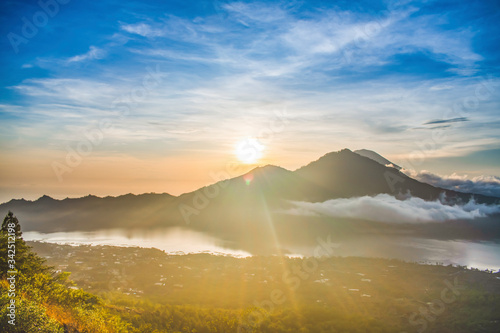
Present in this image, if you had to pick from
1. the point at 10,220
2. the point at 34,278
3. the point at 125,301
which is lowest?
the point at 125,301

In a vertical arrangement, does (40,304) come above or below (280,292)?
above

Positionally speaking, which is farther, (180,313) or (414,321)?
(414,321)

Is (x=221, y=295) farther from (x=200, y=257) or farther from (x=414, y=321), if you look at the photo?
(x=200, y=257)

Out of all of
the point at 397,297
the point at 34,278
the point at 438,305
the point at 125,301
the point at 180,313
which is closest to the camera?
the point at 34,278

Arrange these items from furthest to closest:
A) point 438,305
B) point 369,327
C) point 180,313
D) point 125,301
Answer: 1. point 438,305
2. point 125,301
3. point 369,327
4. point 180,313

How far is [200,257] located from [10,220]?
258 feet

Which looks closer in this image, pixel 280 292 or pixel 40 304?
pixel 40 304

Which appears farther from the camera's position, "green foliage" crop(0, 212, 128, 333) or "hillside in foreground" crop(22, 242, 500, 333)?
"hillside in foreground" crop(22, 242, 500, 333)

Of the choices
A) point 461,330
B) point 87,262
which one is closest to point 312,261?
point 461,330

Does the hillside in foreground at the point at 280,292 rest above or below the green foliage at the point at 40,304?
below

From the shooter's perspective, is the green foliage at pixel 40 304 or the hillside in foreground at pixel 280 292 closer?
the green foliage at pixel 40 304

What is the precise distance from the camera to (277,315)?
3803 cm

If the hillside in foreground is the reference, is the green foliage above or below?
above

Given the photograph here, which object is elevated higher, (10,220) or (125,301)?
(10,220)
